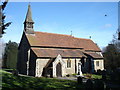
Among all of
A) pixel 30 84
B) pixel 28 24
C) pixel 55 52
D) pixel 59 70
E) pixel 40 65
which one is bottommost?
pixel 30 84

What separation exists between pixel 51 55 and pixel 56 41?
256 inches

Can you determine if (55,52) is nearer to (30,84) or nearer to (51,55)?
(51,55)

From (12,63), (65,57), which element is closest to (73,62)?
(65,57)

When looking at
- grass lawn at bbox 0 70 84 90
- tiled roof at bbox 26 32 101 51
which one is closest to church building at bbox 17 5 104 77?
tiled roof at bbox 26 32 101 51

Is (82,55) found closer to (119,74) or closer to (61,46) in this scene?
(61,46)

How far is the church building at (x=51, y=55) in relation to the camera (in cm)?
3174

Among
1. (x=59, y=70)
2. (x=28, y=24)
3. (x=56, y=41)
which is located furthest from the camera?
(x=56, y=41)

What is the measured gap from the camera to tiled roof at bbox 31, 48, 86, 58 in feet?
107

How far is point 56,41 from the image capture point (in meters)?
38.8

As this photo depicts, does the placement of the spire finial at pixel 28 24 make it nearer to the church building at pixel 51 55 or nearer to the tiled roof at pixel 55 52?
the church building at pixel 51 55

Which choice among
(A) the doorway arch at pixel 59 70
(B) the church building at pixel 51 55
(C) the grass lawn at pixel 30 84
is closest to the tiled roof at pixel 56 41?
(B) the church building at pixel 51 55

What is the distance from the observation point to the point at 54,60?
31.1 meters

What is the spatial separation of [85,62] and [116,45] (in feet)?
36.8

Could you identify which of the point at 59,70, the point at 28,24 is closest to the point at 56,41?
the point at 28,24
